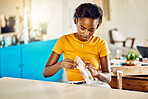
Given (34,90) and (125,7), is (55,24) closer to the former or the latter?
(34,90)

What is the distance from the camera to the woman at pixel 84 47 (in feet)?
5.47

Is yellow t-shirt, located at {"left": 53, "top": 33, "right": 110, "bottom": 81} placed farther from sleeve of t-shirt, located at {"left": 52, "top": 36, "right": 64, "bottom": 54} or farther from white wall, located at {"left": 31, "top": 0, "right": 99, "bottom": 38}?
white wall, located at {"left": 31, "top": 0, "right": 99, "bottom": 38}

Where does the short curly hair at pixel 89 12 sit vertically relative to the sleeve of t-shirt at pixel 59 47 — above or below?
above

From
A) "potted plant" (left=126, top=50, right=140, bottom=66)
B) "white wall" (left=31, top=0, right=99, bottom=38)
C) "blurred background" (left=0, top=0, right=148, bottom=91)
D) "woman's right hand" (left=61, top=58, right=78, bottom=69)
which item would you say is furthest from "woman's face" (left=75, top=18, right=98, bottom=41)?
"white wall" (left=31, top=0, right=99, bottom=38)

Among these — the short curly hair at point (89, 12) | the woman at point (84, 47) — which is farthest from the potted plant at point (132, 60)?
the short curly hair at point (89, 12)

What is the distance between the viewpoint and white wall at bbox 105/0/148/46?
7918mm

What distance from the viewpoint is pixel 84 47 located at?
72.2 inches

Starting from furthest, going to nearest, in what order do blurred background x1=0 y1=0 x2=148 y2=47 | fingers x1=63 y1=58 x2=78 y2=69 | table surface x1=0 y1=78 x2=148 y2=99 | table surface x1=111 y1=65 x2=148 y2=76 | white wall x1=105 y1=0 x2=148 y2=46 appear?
white wall x1=105 y1=0 x2=148 y2=46
blurred background x1=0 y1=0 x2=148 y2=47
table surface x1=111 y1=65 x2=148 y2=76
fingers x1=63 y1=58 x2=78 y2=69
table surface x1=0 y1=78 x2=148 y2=99

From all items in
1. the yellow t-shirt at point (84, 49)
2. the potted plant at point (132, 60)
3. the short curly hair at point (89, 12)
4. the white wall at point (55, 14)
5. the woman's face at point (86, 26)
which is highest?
the white wall at point (55, 14)

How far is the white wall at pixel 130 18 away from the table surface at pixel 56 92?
691cm

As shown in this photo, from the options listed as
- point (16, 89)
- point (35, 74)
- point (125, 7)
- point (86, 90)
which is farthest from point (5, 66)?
point (125, 7)

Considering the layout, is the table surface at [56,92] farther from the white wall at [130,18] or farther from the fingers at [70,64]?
the white wall at [130,18]

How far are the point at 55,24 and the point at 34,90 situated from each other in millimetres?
3621

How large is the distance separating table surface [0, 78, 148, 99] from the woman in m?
0.47
